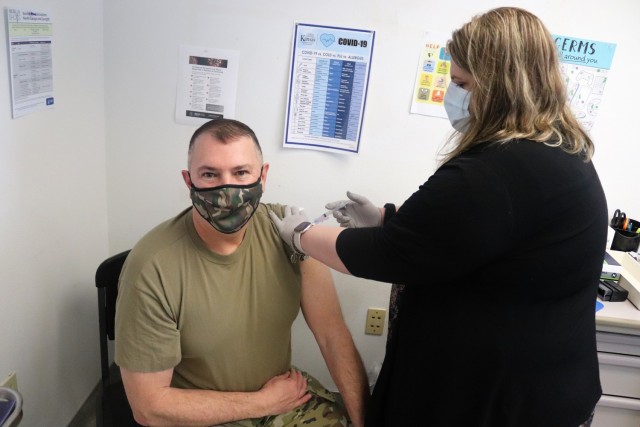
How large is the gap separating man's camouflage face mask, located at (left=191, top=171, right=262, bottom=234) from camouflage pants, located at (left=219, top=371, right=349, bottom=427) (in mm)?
521

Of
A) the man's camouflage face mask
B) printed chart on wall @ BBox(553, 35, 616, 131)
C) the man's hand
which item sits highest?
printed chart on wall @ BBox(553, 35, 616, 131)

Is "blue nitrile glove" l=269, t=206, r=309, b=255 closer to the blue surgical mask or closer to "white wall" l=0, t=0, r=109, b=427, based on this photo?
the blue surgical mask

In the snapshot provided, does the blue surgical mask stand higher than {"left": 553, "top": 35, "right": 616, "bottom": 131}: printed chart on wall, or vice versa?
{"left": 553, "top": 35, "right": 616, "bottom": 131}: printed chart on wall

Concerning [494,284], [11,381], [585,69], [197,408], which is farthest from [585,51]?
[11,381]

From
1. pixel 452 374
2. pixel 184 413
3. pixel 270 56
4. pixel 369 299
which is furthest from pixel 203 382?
pixel 270 56

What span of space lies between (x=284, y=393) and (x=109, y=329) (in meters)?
0.65

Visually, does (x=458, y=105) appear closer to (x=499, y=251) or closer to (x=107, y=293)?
(x=499, y=251)

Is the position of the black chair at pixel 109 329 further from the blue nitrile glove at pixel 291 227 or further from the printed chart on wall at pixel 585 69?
the printed chart on wall at pixel 585 69

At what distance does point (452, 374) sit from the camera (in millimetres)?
1124

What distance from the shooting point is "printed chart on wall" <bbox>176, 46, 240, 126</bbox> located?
1.86 meters

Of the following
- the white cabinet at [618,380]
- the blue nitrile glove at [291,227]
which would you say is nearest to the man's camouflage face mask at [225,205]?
the blue nitrile glove at [291,227]

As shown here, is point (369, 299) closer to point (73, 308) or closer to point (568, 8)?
point (73, 308)

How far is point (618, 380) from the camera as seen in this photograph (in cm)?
169

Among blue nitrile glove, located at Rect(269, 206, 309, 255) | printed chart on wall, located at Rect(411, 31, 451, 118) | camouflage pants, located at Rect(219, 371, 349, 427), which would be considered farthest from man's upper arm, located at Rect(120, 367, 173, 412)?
printed chart on wall, located at Rect(411, 31, 451, 118)
